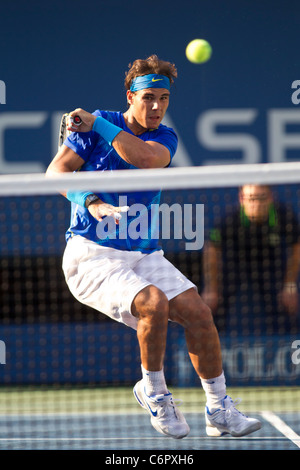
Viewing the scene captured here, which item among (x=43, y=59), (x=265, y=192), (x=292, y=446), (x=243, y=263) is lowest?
(x=292, y=446)

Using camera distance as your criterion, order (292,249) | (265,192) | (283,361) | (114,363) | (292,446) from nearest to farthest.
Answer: (292,446) < (265,192) < (292,249) < (283,361) < (114,363)

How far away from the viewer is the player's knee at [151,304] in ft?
13.1

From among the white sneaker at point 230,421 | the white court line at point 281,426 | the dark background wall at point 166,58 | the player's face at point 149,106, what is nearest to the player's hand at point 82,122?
the player's face at point 149,106

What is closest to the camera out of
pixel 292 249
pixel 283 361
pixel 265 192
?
pixel 265 192

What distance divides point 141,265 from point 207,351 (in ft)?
1.83

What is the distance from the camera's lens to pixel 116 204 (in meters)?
4.36

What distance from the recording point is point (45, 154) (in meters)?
8.00

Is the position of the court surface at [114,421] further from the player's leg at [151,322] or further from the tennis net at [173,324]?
the player's leg at [151,322]

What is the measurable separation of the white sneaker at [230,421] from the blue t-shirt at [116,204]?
89 cm

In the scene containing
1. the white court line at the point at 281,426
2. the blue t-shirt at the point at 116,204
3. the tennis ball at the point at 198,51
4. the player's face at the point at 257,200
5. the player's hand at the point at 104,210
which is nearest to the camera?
the player's hand at the point at 104,210
